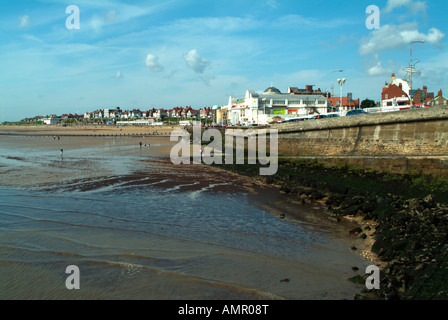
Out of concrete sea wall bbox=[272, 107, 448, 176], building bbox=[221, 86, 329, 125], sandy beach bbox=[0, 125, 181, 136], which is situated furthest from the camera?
sandy beach bbox=[0, 125, 181, 136]

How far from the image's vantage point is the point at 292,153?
29.8m

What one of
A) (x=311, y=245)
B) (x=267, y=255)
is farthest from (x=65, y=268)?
(x=311, y=245)

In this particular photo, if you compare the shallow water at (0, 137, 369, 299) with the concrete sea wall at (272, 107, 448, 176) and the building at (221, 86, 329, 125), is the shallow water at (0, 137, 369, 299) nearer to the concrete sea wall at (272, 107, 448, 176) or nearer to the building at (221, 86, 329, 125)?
the concrete sea wall at (272, 107, 448, 176)

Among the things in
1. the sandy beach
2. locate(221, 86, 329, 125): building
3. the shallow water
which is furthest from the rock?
the sandy beach

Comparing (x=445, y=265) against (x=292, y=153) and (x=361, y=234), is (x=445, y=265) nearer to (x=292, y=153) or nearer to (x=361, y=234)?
(x=361, y=234)

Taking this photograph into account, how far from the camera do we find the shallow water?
7398mm

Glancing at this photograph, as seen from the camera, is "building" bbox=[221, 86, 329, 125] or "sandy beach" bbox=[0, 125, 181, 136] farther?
"sandy beach" bbox=[0, 125, 181, 136]

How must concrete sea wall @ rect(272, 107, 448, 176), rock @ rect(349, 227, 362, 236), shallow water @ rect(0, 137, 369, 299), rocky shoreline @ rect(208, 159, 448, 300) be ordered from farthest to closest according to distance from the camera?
concrete sea wall @ rect(272, 107, 448, 176)
rock @ rect(349, 227, 362, 236)
shallow water @ rect(0, 137, 369, 299)
rocky shoreline @ rect(208, 159, 448, 300)

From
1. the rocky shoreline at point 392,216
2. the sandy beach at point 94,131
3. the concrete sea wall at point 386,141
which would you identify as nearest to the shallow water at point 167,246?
the rocky shoreline at point 392,216

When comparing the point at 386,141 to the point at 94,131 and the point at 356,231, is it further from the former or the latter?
the point at 94,131

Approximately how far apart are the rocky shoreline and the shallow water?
79cm

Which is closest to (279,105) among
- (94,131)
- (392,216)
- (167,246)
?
(94,131)
